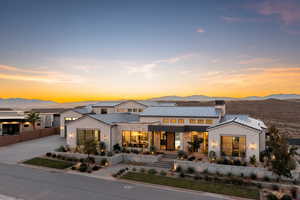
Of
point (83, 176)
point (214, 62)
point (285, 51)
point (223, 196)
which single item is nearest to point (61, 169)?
point (83, 176)

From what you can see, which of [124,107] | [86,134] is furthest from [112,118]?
[124,107]

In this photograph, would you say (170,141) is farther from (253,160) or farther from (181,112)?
(253,160)

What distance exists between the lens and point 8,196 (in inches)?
517

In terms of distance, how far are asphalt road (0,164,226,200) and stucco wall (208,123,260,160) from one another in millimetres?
7940

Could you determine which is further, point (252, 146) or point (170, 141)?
point (170, 141)

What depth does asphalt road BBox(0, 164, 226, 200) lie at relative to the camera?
1341 centimetres

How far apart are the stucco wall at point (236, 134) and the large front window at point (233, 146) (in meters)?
0.38

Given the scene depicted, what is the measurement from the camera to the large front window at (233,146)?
2036 centimetres

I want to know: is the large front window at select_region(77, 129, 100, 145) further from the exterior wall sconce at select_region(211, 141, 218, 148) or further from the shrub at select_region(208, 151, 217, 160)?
the exterior wall sconce at select_region(211, 141, 218, 148)

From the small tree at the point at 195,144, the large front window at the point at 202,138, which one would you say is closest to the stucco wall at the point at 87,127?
the small tree at the point at 195,144

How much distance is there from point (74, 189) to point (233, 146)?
15.4 m

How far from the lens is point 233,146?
67.8 feet

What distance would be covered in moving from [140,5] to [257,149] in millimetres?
21880

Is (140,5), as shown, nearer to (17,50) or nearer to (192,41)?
(192,41)
